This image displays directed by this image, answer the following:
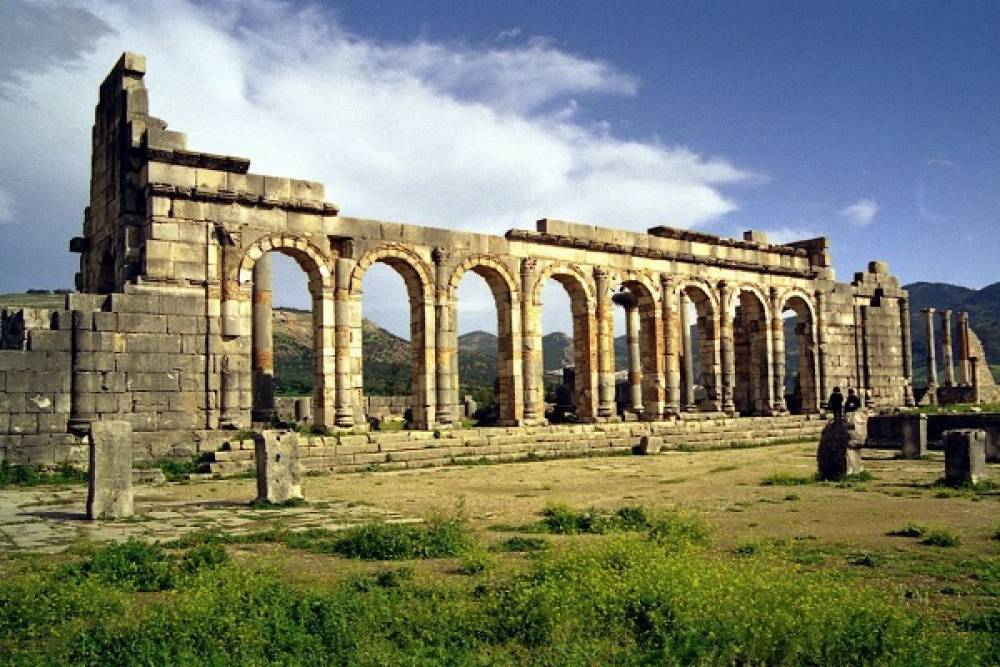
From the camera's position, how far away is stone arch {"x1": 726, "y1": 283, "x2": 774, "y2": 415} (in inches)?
1223

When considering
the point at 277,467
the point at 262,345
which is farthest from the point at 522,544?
the point at 262,345

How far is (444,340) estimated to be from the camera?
22828 mm

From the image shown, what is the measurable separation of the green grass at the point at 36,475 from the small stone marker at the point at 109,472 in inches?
227

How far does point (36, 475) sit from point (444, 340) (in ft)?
34.3

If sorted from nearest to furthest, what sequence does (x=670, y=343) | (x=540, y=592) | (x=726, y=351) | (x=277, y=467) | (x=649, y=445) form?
(x=540, y=592), (x=277, y=467), (x=649, y=445), (x=670, y=343), (x=726, y=351)

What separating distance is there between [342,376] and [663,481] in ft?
29.2

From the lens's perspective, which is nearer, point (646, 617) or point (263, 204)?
point (646, 617)

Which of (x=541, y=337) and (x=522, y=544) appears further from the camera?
(x=541, y=337)

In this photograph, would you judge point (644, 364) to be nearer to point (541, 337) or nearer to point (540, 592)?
point (541, 337)

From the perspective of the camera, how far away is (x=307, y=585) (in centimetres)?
670

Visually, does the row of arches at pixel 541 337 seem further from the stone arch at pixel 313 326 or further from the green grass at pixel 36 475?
the green grass at pixel 36 475

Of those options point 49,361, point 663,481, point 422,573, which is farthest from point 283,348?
point 422,573

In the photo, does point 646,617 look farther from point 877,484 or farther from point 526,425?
point 526,425

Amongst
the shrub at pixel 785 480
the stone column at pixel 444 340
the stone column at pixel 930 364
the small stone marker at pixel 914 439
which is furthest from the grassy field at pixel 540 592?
the stone column at pixel 930 364
